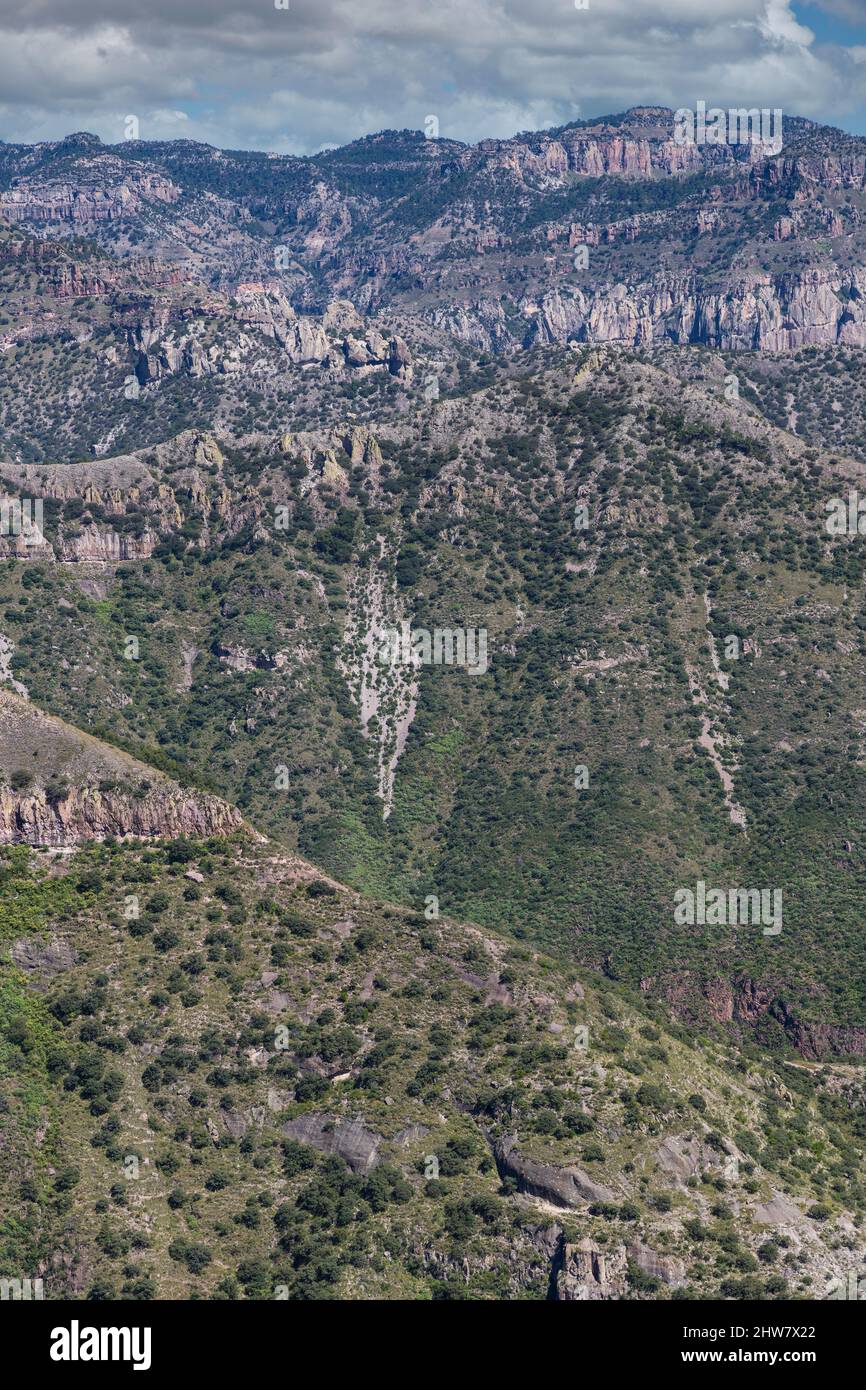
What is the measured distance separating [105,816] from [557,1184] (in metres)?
34.5

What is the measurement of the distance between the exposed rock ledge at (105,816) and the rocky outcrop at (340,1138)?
2114 centimetres

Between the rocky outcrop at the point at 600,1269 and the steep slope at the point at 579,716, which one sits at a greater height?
the steep slope at the point at 579,716

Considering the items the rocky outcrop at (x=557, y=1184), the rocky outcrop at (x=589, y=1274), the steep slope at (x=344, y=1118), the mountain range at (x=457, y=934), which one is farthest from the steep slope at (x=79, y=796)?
the rocky outcrop at (x=589, y=1274)

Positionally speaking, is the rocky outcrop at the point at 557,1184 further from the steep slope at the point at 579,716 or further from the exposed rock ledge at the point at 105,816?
the steep slope at the point at 579,716

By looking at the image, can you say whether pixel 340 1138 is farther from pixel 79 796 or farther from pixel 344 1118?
pixel 79 796

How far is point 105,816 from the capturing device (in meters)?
112

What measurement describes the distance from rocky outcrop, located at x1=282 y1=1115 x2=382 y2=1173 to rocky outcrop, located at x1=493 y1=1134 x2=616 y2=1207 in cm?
673

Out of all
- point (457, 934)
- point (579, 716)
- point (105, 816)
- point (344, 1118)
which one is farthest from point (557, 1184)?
point (579, 716)

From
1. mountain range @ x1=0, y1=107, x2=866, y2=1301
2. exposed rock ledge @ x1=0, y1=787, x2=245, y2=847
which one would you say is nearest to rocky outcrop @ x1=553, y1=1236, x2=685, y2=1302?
mountain range @ x1=0, y1=107, x2=866, y2=1301

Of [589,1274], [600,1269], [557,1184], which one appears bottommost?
[589,1274]

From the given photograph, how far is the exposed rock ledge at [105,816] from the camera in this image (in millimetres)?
109875

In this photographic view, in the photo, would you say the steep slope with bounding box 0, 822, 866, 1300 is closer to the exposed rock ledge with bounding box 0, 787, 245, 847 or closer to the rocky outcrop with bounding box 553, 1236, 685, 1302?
the rocky outcrop with bounding box 553, 1236, 685, 1302

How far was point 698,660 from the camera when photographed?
177 m
